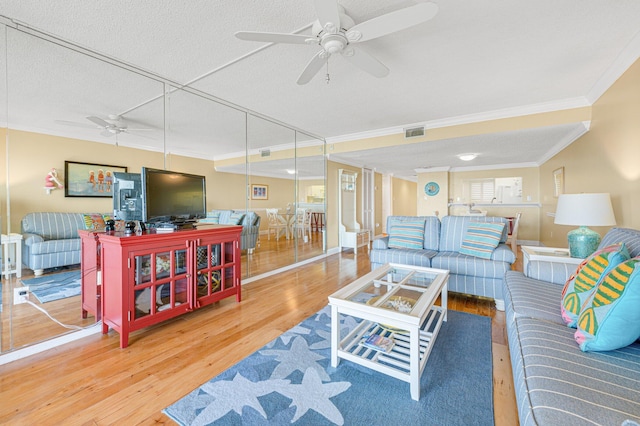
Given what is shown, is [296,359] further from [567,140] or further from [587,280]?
[567,140]

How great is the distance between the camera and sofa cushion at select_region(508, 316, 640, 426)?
84 centimetres

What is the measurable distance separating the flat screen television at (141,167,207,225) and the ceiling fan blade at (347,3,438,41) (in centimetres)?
201

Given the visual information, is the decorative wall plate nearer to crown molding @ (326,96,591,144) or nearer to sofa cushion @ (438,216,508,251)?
crown molding @ (326,96,591,144)

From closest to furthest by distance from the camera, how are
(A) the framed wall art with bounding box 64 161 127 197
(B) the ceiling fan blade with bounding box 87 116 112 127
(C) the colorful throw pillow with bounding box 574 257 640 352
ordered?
1. (C) the colorful throw pillow with bounding box 574 257 640 352
2. (A) the framed wall art with bounding box 64 161 127 197
3. (B) the ceiling fan blade with bounding box 87 116 112 127

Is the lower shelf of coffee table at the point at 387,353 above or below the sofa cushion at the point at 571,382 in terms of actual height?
below

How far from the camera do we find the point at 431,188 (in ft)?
25.2

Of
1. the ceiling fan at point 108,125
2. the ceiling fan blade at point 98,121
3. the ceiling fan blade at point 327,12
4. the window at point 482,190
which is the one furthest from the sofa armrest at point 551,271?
the window at point 482,190

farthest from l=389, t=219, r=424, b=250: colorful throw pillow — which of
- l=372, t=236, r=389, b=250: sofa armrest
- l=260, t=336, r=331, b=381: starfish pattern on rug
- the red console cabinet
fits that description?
the red console cabinet

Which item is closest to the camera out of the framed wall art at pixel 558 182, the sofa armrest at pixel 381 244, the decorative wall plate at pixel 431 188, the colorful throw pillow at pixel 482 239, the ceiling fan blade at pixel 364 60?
the ceiling fan blade at pixel 364 60

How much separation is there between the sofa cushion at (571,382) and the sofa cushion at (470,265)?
61.2 inches

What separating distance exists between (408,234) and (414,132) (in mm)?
1802

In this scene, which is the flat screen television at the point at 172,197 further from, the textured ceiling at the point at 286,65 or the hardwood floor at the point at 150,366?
the hardwood floor at the point at 150,366

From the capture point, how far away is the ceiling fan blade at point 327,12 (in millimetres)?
1482

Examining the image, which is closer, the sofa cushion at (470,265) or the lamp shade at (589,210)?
the lamp shade at (589,210)
